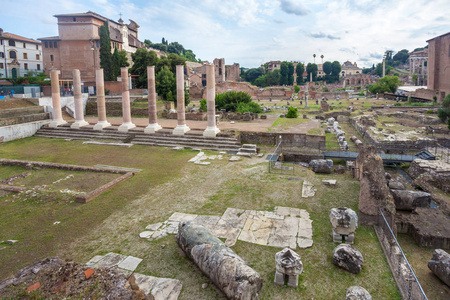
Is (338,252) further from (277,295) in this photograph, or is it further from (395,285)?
(277,295)

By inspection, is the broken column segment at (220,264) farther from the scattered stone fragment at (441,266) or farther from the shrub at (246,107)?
the shrub at (246,107)

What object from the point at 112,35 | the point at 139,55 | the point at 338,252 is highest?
the point at 112,35

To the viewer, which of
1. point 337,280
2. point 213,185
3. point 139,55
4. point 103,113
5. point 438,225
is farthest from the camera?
point 139,55

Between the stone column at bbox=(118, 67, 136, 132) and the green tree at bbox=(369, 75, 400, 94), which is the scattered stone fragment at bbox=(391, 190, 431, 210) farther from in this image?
the green tree at bbox=(369, 75, 400, 94)

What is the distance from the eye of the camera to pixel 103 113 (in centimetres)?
2183

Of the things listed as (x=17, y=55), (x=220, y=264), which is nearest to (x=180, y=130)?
(x=220, y=264)

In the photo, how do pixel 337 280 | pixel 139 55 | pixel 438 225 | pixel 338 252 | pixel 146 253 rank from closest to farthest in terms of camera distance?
pixel 337 280 < pixel 338 252 < pixel 146 253 < pixel 438 225 < pixel 139 55

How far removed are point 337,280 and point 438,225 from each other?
500 cm

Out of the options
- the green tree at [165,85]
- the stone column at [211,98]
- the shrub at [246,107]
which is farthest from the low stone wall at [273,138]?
the green tree at [165,85]

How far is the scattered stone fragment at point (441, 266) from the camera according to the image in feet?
21.7

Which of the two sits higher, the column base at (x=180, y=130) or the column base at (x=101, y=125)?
the column base at (x=101, y=125)

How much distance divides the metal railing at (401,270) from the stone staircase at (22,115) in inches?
935

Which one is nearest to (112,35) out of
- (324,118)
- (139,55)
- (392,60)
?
(139,55)

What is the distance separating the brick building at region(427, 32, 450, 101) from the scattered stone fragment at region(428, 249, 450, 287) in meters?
45.1
